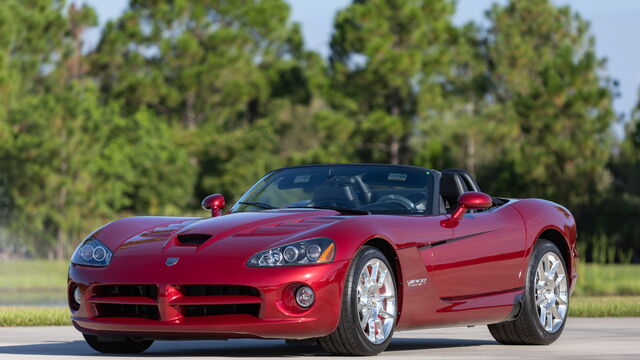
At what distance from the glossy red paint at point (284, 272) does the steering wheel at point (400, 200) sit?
264mm

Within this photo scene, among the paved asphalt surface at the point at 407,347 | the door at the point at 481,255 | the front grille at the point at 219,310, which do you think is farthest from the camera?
the door at the point at 481,255

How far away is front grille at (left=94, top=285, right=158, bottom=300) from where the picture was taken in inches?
314

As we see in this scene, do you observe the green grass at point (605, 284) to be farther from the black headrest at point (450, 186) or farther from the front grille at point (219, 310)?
the front grille at point (219, 310)

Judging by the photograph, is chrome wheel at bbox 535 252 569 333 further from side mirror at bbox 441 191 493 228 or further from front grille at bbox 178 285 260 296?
front grille at bbox 178 285 260 296

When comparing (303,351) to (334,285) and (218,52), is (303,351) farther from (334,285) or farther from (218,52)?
(218,52)

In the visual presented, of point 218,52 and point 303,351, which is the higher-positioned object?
point 218,52

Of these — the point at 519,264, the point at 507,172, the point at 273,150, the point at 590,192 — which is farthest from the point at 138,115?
the point at 519,264

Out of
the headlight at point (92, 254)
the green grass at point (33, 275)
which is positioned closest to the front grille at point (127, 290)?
the headlight at point (92, 254)

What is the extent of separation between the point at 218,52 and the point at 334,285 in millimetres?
55711

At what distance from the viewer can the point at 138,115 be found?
191 feet

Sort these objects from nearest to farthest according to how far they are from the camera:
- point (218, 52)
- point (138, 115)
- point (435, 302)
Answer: point (435, 302), point (138, 115), point (218, 52)

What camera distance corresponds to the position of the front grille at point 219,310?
7.86 meters

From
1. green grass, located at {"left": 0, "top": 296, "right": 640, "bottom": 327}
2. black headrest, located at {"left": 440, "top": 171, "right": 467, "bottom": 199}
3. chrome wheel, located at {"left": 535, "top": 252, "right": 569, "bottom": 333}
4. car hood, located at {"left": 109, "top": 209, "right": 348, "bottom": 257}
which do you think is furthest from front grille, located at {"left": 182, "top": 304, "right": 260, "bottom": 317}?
green grass, located at {"left": 0, "top": 296, "right": 640, "bottom": 327}

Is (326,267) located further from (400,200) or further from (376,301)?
(400,200)
